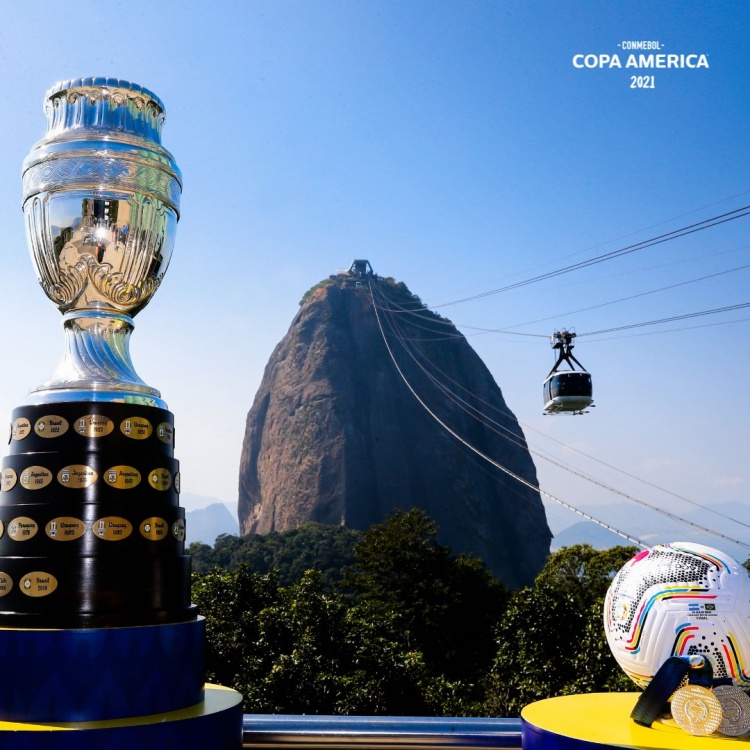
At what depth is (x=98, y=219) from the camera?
287 centimetres

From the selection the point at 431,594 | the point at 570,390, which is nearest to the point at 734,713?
the point at 570,390

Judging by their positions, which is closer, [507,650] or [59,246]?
[59,246]

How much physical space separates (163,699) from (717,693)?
184 cm

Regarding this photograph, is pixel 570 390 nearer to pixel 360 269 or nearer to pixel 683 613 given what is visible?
pixel 683 613

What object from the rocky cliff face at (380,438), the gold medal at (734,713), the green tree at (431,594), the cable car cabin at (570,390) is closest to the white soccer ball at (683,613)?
the gold medal at (734,713)

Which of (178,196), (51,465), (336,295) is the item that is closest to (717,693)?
(51,465)

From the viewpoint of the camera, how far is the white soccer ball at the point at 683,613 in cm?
277

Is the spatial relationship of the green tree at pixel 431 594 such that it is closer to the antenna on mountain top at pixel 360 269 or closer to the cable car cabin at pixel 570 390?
the cable car cabin at pixel 570 390

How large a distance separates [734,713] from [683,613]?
359mm

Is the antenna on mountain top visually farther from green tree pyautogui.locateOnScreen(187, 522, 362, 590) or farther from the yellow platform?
the yellow platform

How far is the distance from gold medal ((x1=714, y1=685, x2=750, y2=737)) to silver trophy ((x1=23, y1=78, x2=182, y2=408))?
2223 mm

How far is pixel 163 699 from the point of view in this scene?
Result: 2.58 m

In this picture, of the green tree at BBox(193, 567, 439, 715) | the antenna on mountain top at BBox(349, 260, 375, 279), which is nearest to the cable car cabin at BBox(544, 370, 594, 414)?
the green tree at BBox(193, 567, 439, 715)

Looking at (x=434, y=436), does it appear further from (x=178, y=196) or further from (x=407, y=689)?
(x=178, y=196)
